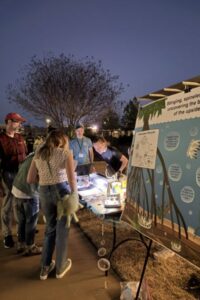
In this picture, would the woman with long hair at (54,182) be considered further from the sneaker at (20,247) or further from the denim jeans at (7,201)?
the denim jeans at (7,201)

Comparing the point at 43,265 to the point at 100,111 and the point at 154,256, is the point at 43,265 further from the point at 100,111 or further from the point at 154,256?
the point at 100,111

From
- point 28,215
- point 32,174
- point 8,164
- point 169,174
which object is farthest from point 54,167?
point 169,174

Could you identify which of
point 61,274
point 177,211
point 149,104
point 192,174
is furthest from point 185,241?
point 61,274

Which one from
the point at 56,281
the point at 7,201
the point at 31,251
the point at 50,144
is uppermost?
the point at 50,144

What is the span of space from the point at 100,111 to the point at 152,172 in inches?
567

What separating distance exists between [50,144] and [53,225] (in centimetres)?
93

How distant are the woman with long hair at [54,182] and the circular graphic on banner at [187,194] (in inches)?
55.1

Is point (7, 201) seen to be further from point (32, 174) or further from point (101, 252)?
point (101, 252)

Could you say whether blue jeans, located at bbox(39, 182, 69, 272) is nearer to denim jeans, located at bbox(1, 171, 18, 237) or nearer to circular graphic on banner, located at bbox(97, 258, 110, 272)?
circular graphic on banner, located at bbox(97, 258, 110, 272)

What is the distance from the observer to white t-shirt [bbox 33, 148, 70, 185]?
2.88 meters

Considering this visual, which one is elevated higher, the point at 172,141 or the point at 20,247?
the point at 172,141

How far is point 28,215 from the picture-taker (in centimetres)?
348

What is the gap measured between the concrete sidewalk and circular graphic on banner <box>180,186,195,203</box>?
1618mm

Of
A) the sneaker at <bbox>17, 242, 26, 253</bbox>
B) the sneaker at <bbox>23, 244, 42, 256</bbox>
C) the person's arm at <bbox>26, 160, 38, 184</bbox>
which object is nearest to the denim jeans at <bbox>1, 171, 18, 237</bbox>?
the sneaker at <bbox>17, 242, 26, 253</bbox>
